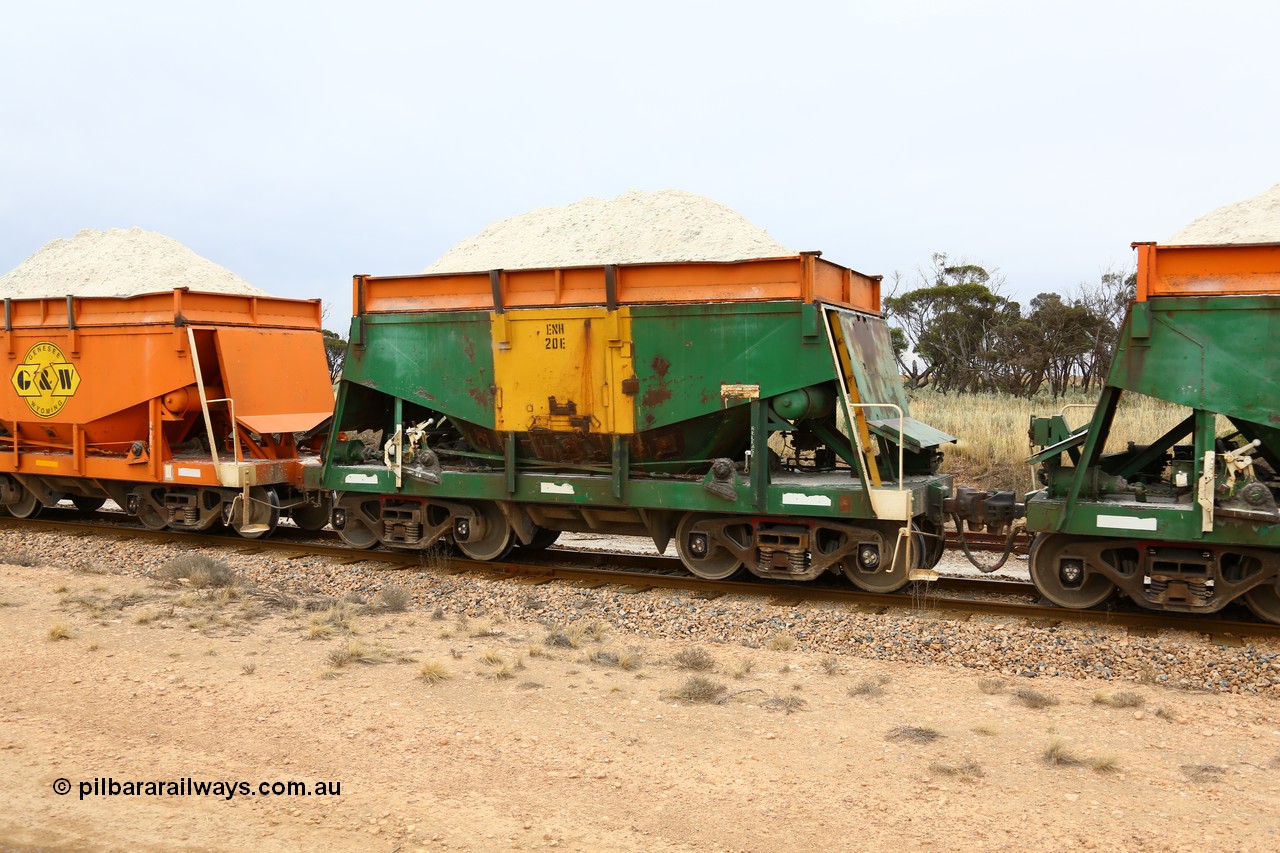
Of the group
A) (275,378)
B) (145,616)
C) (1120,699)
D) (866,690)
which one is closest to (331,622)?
(145,616)

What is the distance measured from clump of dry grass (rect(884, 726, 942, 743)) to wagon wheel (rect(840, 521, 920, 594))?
3.12 metres

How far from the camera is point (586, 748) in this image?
18.0ft

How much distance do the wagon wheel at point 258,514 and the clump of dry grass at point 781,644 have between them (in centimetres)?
700

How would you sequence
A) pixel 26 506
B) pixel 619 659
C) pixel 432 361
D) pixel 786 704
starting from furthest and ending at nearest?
pixel 26 506, pixel 432 361, pixel 619 659, pixel 786 704

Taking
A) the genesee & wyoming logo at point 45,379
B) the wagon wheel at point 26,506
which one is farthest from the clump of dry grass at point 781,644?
the wagon wheel at point 26,506

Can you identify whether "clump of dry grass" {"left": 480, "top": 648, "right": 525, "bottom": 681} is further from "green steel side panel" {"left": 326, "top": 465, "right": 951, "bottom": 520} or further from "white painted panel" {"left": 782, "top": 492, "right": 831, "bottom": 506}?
"white painted panel" {"left": 782, "top": 492, "right": 831, "bottom": 506}

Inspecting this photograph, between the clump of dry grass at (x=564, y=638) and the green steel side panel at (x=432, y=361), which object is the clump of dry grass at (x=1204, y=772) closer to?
the clump of dry grass at (x=564, y=638)

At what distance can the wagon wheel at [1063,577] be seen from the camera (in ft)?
27.8

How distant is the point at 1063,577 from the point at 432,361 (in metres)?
6.39

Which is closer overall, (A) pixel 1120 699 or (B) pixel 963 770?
(B) pixel 963 770

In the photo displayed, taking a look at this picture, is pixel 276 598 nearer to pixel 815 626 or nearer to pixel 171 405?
pixel 171 405

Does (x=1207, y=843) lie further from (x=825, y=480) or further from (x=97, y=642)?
(x=97, y=642)

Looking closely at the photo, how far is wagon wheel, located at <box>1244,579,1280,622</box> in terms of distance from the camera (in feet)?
26.3

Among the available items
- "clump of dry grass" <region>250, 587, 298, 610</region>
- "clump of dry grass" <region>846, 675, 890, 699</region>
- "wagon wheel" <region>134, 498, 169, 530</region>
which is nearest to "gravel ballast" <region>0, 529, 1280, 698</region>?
"clump of dry grass" <region>250, 587, 298, 610</region>
